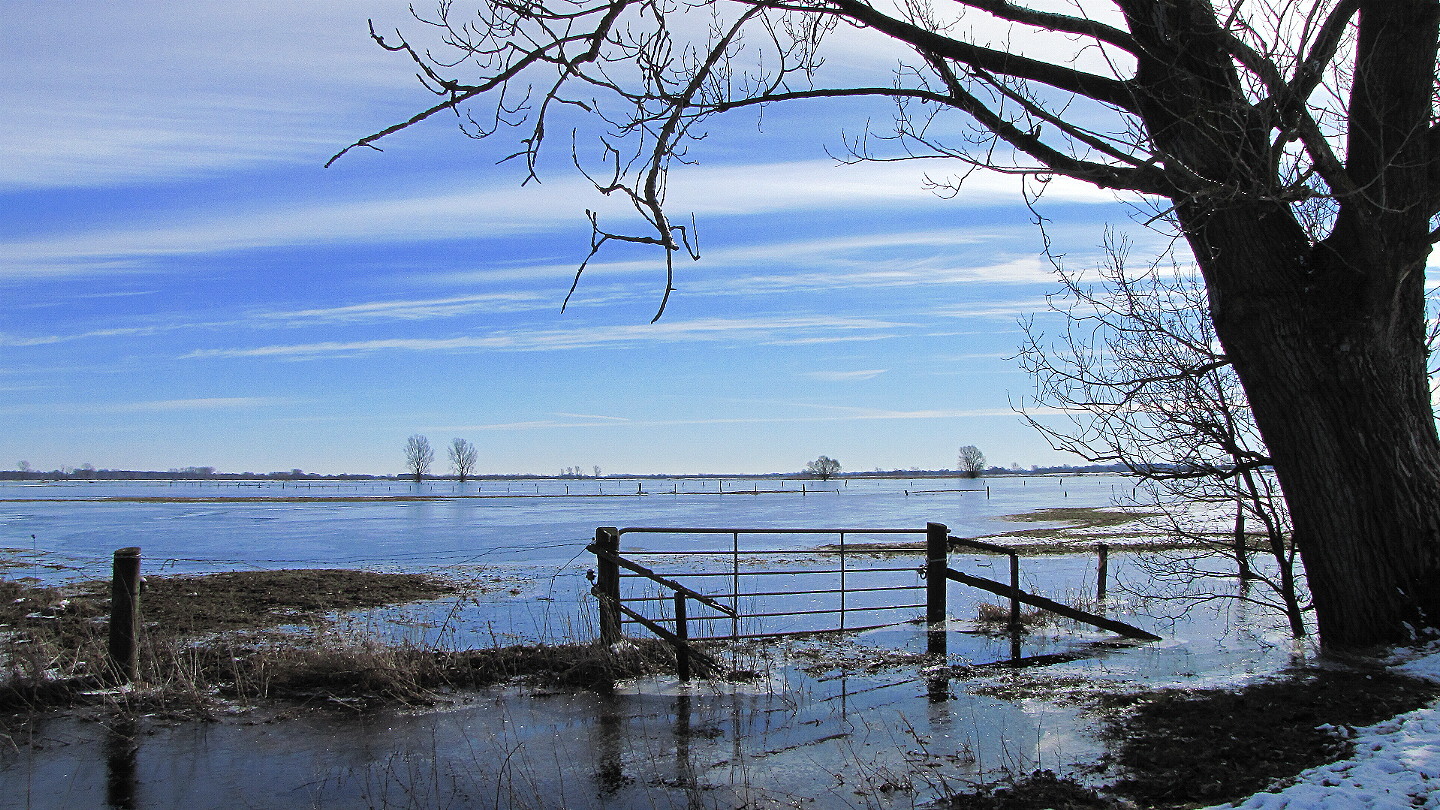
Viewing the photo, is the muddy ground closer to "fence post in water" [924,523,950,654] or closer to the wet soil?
the wet soil

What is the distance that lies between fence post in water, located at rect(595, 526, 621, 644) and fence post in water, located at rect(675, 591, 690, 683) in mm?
817

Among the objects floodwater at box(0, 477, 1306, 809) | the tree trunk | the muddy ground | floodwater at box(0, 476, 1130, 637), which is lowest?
floodwater at box(0, 476, 1130, 637)

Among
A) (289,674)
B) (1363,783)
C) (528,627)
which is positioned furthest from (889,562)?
(1363,783)

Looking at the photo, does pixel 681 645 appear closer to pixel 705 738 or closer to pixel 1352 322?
pixel 705 738

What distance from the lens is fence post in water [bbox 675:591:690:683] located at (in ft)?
25.6

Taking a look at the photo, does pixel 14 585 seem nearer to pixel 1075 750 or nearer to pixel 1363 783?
pixel 1075 750

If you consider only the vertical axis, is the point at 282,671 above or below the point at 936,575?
below

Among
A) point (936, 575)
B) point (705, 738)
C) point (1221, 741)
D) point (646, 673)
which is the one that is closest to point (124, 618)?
point (646, 673)

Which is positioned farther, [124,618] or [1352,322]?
[124,618]

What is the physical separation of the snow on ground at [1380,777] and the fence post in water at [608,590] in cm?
590

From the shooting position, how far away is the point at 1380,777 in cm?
420

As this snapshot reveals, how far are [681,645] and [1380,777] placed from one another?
5.01m

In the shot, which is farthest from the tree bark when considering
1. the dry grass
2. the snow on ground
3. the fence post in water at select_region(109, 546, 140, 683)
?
the fence post in water at select_region(109, 546, 140, 683)

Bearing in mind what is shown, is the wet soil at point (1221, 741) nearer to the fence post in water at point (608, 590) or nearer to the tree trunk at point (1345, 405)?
the tree trunk at point (1345, 405)
